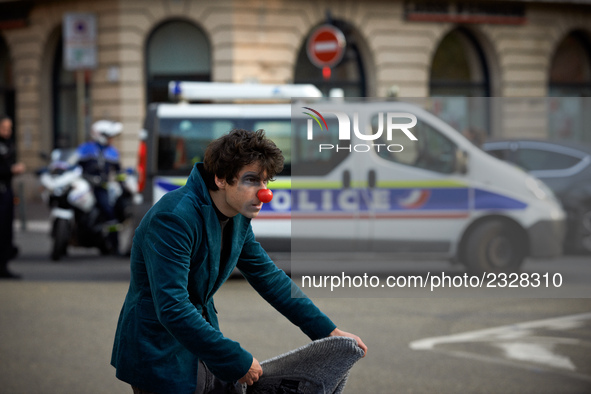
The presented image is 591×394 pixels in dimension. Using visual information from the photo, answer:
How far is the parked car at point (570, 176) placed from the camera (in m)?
3.46

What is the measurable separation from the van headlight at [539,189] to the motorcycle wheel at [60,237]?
25.0 ft

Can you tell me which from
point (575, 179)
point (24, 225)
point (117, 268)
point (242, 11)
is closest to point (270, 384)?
point (575, 179)

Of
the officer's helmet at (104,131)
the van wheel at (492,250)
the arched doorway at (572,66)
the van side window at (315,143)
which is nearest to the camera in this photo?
the van side window at (315,143)

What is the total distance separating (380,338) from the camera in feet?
20.2

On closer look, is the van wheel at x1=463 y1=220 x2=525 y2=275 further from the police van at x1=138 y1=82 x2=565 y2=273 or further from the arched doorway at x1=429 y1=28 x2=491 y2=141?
the arched doorway at x1=429 y1=28 x2=491 y2=141

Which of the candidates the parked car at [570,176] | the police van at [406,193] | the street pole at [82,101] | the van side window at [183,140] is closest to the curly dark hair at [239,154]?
the police van at [406,193]

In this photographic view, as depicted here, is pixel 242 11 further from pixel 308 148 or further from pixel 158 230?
pixel 158 230

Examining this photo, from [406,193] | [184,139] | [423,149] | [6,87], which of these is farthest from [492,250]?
[6,87]

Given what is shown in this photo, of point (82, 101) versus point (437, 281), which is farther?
point (82, 101)

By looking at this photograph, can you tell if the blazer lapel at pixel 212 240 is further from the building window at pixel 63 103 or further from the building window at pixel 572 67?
the building window at pixel 572 67

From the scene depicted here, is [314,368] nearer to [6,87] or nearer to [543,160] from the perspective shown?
[543,160]

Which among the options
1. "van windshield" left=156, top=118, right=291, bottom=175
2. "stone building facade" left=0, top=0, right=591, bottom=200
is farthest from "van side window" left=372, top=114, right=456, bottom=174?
"stone building facade" left=0, top=0, right=591, bottom=200

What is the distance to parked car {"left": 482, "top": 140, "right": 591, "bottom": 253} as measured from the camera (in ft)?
11.4

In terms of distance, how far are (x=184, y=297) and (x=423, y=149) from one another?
8.16ft
